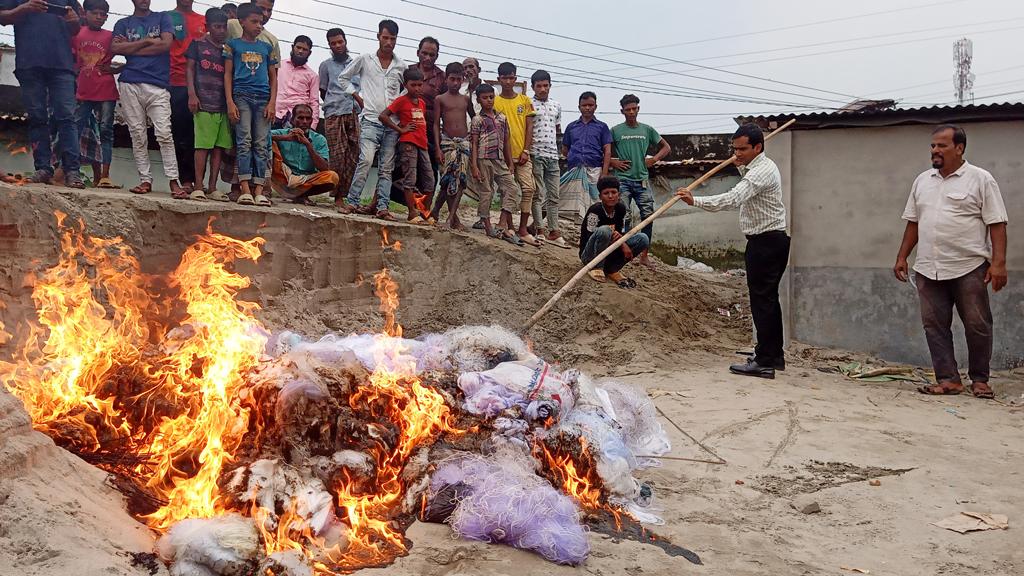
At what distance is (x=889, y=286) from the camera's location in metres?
7.86

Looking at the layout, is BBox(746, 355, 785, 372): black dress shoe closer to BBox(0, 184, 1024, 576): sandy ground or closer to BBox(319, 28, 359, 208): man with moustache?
BBox(0, 184, 1024, 576): sandy ground

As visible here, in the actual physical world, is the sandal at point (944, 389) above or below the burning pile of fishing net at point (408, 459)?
below

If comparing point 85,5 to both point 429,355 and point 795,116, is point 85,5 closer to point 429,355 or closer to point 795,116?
point 429,355

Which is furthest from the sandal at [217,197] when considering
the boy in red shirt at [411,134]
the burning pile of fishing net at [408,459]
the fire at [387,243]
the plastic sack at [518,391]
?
the plastic sack at [518,391]

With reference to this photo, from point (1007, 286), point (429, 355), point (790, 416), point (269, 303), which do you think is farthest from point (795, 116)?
point (269, 303)

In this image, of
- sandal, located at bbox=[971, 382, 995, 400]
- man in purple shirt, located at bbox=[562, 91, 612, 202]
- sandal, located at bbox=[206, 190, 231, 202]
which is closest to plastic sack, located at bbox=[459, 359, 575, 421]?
sandal, located at bbox=[206, 190, 231, 202]

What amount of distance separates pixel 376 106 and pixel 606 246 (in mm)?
2963

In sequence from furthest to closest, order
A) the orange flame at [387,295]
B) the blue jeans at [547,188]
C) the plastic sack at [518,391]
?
the blue jeans at [547,188], the orange flame at [387,295], the plastic sack at [518,391]

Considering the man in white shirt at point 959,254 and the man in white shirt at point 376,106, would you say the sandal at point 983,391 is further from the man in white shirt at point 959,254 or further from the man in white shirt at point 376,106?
the man in white shirt at point 376,106

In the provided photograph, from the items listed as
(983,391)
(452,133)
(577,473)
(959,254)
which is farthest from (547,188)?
(577,473)

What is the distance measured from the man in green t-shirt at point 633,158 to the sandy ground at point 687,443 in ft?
3.39

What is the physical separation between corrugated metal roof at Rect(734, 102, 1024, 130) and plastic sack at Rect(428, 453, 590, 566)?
5916mm

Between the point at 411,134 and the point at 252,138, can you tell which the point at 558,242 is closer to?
the point at 411,134

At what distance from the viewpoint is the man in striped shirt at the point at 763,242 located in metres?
6.89
